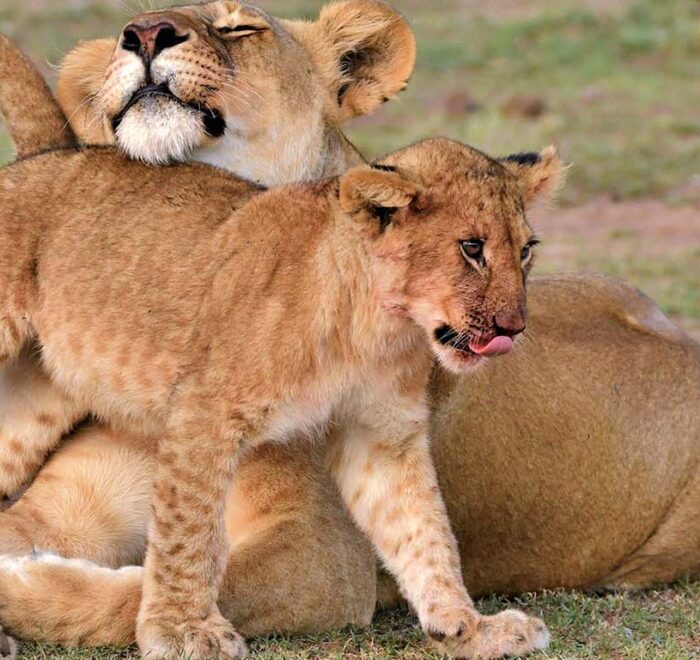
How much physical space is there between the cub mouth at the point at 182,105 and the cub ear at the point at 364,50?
568mm

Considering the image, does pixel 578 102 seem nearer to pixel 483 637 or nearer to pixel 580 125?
pixel 580 125

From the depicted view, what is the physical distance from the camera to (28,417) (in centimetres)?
430

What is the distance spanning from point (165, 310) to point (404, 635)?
93 centimetres

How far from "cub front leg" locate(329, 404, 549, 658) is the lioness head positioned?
0.88m

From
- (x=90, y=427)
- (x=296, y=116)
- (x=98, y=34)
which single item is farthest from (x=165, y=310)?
(x=98, y=34)

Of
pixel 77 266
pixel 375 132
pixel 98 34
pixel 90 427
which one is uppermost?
pixel 77 266

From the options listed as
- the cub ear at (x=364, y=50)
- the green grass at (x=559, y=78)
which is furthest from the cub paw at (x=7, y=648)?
the green grass at (x=559, y=78)

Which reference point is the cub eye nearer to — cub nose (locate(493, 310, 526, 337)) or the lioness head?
cub nose (locate(493, 310, 526, 337))

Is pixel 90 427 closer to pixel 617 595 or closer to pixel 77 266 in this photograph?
pixel 77 266

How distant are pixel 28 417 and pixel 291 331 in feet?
3.48

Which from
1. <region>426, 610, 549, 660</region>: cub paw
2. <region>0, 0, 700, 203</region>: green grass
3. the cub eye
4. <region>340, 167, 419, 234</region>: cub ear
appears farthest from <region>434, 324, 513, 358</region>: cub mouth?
<region>0, 0, 700, 203</region>: green grass

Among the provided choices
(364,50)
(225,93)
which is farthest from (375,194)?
(364,50)

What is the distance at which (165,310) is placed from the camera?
3809mm

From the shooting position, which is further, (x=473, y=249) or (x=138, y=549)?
(x=138, y=549)
